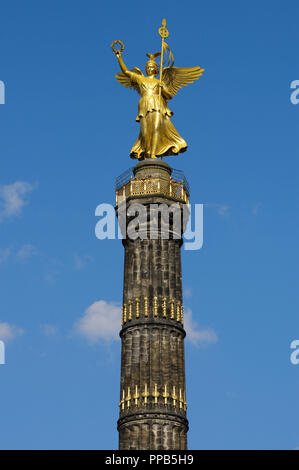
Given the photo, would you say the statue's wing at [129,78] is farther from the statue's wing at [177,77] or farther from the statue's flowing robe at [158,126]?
the statue's wing at [177,77]

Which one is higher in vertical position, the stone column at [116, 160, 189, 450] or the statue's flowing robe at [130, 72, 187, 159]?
the statue's flowing robe at [130, 72, 187, 159]

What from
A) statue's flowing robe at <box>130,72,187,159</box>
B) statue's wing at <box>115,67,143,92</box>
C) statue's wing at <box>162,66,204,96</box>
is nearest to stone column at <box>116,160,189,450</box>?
statue's flowing robe at <box>130,72,187,159</box>

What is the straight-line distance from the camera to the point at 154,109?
74750 millimetres

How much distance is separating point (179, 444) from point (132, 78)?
3173 centimetres

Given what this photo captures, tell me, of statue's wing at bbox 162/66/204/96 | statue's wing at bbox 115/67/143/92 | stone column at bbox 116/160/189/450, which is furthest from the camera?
statue's wing at bbox 162/66/204/96

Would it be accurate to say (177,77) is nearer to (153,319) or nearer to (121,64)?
(121,64)

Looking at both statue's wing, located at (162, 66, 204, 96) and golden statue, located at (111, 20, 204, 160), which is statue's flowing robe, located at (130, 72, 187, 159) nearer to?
golden statue, located at (111, 20, 204, 160)

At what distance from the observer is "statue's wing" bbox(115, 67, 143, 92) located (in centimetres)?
7669

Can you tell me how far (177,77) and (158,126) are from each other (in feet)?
19.9

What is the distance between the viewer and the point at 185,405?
214 feet

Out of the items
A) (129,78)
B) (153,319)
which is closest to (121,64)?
(129,78)

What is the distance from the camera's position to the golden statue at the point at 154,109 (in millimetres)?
74688

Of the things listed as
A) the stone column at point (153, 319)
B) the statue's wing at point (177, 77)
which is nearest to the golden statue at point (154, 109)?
the statue's wing at point (177, 77)
